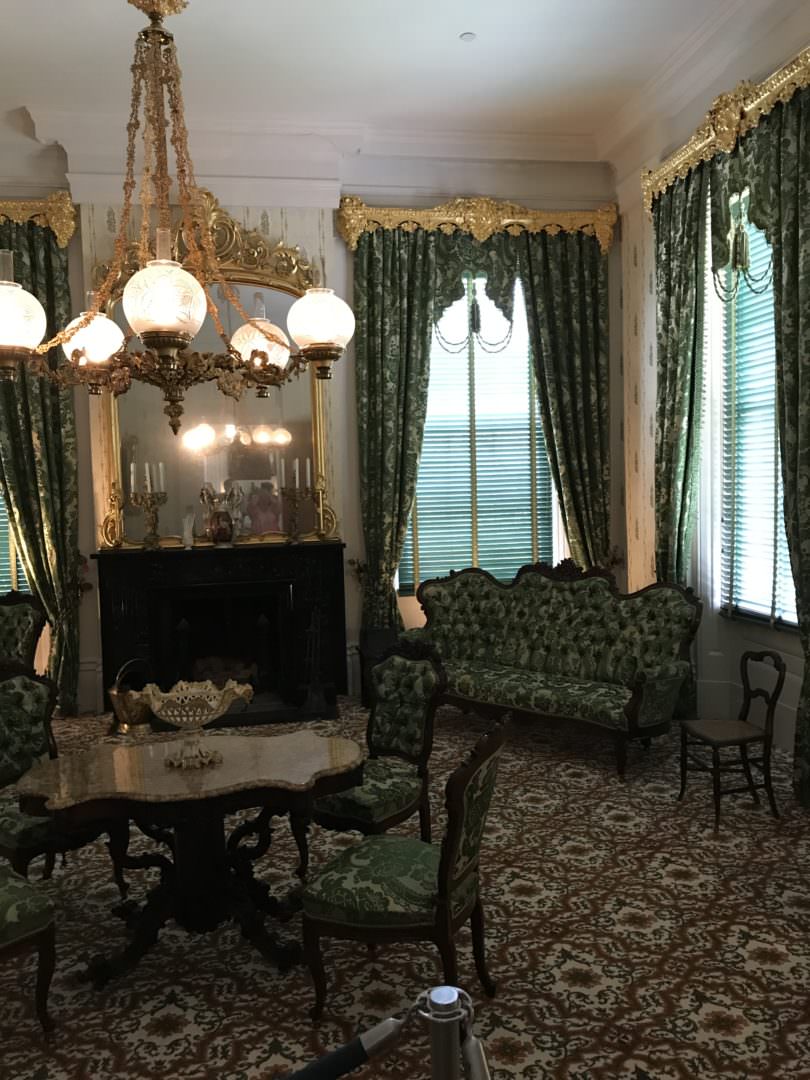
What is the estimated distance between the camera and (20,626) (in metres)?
6.18

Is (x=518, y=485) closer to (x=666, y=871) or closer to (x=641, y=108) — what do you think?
(x=641, y=108)

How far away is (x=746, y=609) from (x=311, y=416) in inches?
134

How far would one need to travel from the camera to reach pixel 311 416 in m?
7.04

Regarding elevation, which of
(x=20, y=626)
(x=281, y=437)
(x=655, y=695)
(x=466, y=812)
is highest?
(x=281, y=437)

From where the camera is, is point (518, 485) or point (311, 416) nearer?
point (311, 416)

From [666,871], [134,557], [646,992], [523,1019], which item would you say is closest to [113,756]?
[523,1019]

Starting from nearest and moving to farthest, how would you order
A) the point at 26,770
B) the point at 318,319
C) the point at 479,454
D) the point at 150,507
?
1. the point at 318,319
2. the point at 26,770
3. the point at 150,507
4. the point at 479,454

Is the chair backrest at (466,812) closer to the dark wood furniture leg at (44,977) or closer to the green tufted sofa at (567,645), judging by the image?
the dark wood furniture leg at (44,977)

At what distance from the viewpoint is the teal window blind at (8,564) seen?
6922 millimetres

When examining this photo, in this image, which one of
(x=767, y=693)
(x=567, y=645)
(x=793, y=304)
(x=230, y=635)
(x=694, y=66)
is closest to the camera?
(x=767, y=693)

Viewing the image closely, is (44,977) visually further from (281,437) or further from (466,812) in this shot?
(281,437)

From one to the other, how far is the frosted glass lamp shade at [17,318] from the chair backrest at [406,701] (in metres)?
2.07

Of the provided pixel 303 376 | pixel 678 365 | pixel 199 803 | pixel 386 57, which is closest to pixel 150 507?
pixel 303 376

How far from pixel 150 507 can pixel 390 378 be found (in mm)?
2054
